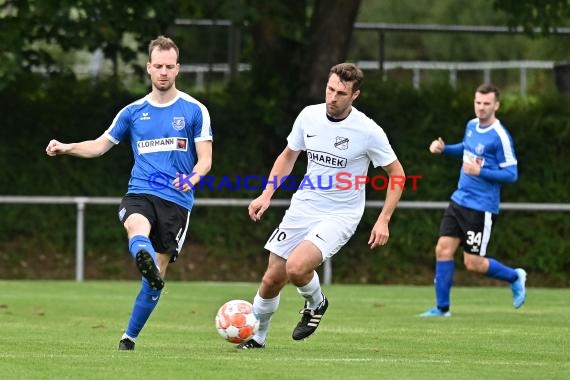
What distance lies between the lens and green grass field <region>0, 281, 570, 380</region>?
25.9 ft

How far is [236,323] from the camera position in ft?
30.4

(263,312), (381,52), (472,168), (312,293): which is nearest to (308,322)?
(312,293)

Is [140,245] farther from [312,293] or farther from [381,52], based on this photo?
[381,52]

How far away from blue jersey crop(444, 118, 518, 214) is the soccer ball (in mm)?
4442

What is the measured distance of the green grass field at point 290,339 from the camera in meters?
7.90

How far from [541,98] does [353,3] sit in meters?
3.36

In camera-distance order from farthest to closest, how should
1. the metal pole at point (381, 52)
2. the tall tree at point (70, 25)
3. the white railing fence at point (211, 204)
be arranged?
the metal pole at point (381, 52) < the white railing fence at point (211, 204) < the tall tree at point (70, 25)

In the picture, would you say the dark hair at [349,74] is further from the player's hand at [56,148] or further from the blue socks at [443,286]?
the blue socks at [443,286]

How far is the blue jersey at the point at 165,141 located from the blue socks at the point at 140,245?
528mm

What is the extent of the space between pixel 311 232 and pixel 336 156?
571 millimetres

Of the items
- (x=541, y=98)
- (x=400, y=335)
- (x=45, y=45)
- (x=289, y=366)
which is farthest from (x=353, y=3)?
(x=289, y=366)

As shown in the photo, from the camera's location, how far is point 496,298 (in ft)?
53.8

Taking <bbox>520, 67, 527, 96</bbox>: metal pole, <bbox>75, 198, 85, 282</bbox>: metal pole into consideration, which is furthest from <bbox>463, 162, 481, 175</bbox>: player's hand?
<bbox>520, 67, 527, 96</bbox>: metal pole

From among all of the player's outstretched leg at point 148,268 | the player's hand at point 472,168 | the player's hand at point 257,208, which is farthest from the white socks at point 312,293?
the player's hand at point 472,168
